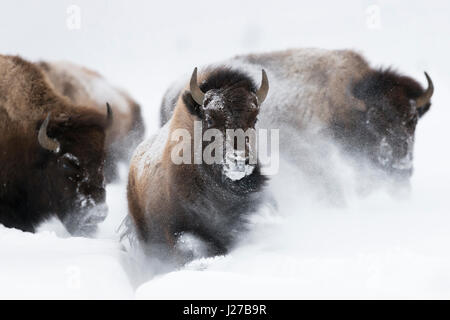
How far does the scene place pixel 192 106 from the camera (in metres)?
5.52

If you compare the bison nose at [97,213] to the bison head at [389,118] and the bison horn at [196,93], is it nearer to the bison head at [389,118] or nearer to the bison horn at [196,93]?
the bison horn at [196,93]

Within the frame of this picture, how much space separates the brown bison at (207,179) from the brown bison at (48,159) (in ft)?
3.23

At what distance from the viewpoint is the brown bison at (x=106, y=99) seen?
9.63 metres

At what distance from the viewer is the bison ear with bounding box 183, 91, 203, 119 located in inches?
216

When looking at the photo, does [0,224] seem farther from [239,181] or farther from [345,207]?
[345,207]

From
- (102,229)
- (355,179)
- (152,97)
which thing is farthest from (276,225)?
(152,97)

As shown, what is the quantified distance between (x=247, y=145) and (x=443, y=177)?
469 cm

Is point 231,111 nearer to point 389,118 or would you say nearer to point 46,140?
point 46,140

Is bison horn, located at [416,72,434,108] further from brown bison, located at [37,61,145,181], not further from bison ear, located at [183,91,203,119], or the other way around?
brown bison, located at [37,61,145,181]

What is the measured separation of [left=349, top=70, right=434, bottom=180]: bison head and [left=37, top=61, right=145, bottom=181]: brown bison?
398cm

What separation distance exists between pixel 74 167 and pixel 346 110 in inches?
139

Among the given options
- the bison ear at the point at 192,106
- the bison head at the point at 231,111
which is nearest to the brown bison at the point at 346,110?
the bison head at the point at 231,111

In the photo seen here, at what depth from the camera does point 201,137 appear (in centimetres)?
548

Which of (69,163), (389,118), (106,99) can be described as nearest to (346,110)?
(389,118)
